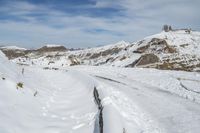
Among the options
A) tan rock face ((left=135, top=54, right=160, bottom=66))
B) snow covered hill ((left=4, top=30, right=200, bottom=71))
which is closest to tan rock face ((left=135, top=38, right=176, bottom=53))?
snow covered hill ((left=4, top=30, right=200, bottom=71))

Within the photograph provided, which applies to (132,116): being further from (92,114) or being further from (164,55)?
(164,55)

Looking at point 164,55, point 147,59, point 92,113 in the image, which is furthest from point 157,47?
point 92,113

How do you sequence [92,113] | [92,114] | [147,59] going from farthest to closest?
[147,59] < [92,113] < [92,114]

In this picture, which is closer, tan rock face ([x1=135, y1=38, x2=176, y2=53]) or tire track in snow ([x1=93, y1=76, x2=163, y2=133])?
tire track in snow ([x1=93, y1=76, x2=163, y2=133])

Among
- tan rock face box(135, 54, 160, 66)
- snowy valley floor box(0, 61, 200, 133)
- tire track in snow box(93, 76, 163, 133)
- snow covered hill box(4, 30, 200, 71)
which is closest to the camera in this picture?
snowy valley floor box(0, 61, 200, 133)

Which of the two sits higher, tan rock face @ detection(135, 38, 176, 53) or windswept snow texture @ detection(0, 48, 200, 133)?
tan rock face @ detection(135, 38, 176, 53)

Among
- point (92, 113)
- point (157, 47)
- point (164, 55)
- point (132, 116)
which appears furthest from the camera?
point (157, 47)

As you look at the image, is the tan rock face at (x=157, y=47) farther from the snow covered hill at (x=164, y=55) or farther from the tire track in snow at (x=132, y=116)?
the tire track in snow at (x=132, y=116)

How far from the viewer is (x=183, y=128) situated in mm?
9328

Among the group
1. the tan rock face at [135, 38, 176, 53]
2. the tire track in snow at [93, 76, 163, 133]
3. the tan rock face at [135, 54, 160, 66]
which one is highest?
the tan rock face at [135, 38, 176, 53]

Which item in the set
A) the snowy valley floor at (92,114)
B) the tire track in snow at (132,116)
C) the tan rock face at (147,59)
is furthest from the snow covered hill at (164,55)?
the tire track in snow at (132,116)

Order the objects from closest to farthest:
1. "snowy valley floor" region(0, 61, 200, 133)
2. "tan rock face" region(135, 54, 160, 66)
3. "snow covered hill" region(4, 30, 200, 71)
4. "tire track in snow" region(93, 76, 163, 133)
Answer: "snowy valley floor" region(0, 61, 200, 133)
"tire track in snow" region(93, 76, 163, 133)
"snow covered hill" region(4, 30, 200, 71)
"tan rock face" region(135, 54, 160, 66)

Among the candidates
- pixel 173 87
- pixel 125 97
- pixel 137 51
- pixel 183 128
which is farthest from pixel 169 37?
pixel 183 128

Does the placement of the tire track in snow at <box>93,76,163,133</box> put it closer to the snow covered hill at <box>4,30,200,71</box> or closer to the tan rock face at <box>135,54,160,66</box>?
the snow covered hill at <box>4,30,200,71</box>
